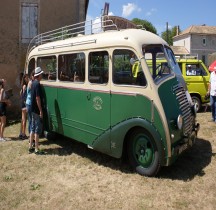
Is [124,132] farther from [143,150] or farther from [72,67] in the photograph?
[72,67]

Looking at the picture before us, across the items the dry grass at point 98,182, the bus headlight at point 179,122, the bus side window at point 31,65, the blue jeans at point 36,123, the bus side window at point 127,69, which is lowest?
the dry grass at point 98,182

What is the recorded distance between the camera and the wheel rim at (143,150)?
5770mm

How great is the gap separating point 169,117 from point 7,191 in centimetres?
319

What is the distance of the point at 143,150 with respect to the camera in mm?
5883

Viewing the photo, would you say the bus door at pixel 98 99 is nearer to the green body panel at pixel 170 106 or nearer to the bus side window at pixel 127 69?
the bus side window at pixel 127 69

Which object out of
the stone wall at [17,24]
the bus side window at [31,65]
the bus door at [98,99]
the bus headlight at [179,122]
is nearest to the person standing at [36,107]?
the bus door at [98,99]

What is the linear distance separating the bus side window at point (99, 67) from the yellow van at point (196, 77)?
5875mm

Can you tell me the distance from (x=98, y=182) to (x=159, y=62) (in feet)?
8.49

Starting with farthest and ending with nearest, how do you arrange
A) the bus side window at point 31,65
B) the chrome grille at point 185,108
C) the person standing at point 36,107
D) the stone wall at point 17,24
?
the stone wall at point 17,24
the bus side window at point 31,65
the person standing at point 36,107
the chrome grille at point 185,108

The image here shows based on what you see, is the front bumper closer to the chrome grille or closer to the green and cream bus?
the green and cream bus

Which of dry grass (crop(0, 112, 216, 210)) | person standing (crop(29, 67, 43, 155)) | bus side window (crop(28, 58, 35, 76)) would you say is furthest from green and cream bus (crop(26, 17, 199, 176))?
bus side window (crop(28, 58, 35, 76))

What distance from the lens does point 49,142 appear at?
28.8 ft

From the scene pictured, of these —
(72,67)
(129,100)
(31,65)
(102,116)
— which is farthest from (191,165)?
(31,65)

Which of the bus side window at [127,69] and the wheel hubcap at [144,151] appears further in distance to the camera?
the wheel hubcap at [144,151]
